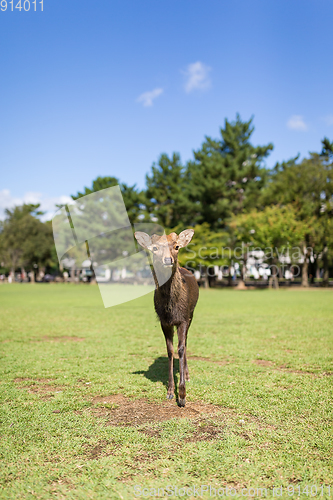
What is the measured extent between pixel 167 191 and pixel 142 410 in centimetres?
4132

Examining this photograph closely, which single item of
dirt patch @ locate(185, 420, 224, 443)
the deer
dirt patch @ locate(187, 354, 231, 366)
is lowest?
dirt patch @ locate(187, 354, 231, 366)

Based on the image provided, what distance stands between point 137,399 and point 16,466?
6.63ft

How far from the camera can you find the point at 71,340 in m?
9.79

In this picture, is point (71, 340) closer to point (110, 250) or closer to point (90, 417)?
point (90, 417)

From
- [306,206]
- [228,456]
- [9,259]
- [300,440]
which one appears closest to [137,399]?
[228,456]

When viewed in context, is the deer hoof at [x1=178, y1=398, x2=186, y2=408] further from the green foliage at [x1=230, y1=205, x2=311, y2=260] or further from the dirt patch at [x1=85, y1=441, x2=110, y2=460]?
the green foliage at [x1=230, y1=205, x2=311, y2=260]

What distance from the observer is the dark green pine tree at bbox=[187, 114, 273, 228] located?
39.5m

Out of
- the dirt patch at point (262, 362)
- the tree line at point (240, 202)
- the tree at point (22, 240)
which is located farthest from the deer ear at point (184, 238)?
the tree at point (22, 240)

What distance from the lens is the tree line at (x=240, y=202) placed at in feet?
117

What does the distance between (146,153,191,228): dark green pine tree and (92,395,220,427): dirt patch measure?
3722 centimetres

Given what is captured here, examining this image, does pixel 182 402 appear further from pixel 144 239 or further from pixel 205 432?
pixel 144 239

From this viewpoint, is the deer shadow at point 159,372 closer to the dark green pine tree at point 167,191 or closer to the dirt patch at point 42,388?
the dirt patch at point 42,388

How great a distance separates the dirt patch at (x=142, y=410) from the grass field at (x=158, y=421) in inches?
0.5

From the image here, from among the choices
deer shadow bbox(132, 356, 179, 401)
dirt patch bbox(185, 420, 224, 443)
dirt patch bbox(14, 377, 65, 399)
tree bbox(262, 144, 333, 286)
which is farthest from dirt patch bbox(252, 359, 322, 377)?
tree bbox(262, 144, 333, 286)
